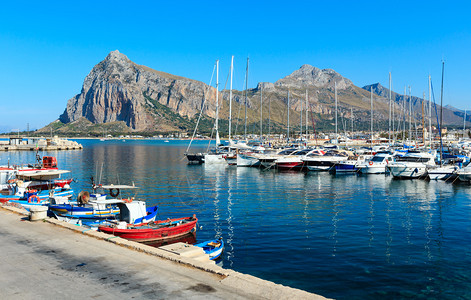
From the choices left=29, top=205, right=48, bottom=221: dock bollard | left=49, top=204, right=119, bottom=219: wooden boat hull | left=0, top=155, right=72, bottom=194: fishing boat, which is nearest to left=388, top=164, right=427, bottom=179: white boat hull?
left=49, top=204, right=119, bottom=219: wooden boat hull

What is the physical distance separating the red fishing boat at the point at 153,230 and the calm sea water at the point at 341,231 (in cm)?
124

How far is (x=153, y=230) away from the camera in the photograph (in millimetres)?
20609

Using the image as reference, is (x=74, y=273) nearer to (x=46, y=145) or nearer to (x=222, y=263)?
(x=222, y=263)

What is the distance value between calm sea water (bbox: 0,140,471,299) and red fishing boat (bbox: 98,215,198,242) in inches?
49.0

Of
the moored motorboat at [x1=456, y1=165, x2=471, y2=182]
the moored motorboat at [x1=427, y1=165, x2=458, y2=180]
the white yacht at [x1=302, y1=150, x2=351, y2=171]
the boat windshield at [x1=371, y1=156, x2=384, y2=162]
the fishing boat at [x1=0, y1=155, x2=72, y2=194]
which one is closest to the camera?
the fishing boat at [x1=0, y1=155, x2=72, y2=194]

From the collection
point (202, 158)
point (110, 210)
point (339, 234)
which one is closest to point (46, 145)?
point (202, 158)

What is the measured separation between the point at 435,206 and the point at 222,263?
23614mm

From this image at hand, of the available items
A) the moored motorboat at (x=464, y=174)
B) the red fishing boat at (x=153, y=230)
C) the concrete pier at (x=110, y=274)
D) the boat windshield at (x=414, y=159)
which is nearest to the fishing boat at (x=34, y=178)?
the red fishing boat at (x=153, y=230)

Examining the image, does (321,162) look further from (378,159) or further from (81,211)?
(81,211)

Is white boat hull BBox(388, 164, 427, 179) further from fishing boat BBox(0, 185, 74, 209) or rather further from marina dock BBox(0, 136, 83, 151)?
marina dock BBox(0, 136, 83, 151)

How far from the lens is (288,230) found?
2405 cm

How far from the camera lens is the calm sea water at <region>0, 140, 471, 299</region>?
15.9 meters

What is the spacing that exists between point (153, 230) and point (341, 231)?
11.5m

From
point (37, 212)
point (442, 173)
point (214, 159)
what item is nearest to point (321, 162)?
point (442, 173)
